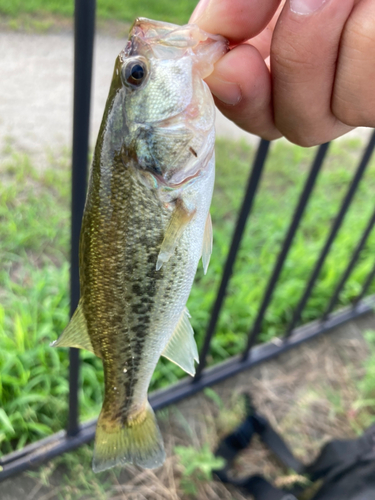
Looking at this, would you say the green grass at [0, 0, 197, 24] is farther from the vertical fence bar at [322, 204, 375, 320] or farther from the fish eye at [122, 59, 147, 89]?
the fish eye at [122, 59, 147, 89]

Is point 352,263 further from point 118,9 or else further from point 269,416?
point 118,9

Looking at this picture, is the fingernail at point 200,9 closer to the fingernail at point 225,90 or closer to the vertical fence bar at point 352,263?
the fingernail at point 225,90

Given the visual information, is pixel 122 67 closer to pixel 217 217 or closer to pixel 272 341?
pixel 272 341

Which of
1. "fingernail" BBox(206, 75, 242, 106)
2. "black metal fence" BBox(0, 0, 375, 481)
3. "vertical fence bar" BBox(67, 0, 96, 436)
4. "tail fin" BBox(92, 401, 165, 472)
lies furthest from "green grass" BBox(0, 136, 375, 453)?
"fingernail" BBox(206, 75, 242, 106)

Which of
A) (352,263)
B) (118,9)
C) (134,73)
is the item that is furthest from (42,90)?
(134,73)

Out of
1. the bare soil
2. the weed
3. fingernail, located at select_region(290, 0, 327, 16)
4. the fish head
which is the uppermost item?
fingernail, located at select_region(290, 0, 327, 16)
